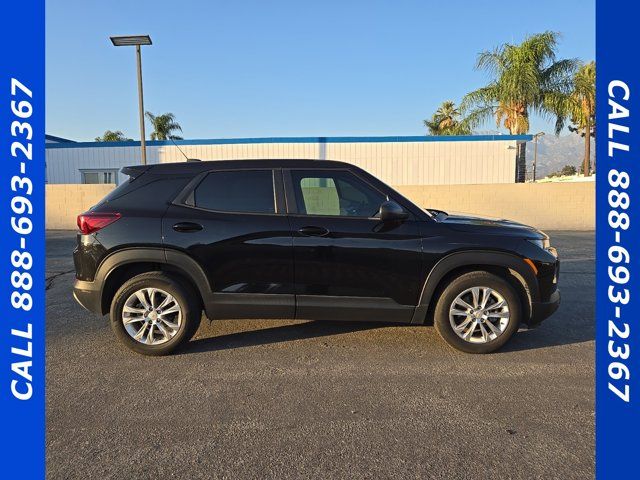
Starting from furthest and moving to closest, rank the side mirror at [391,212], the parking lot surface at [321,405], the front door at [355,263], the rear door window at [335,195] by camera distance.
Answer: the rear door window at [335,195], the front door at [355,263], the side mirror at [391,212], the parking lot surface at [321,405]

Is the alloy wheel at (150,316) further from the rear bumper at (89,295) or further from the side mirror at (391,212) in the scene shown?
Result: the side mirror at (391,212)

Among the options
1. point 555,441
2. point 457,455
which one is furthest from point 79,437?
point 555,441

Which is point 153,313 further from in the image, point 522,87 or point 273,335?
point 522,87

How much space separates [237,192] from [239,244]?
0.53 m

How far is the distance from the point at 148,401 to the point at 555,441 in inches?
109

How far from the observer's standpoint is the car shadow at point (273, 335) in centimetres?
397

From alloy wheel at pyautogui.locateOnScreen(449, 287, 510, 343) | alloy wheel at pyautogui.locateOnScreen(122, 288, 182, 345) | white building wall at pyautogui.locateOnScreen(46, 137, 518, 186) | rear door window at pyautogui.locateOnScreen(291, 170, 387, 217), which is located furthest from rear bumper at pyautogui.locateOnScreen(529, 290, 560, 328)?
white building wall at pyautogui.locateOnScreen(46, 137, 518, 186)

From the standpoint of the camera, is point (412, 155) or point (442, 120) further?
point (442, 120)

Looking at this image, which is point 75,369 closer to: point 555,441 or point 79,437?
point 79,437

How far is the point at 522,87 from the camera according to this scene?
58.2 feet

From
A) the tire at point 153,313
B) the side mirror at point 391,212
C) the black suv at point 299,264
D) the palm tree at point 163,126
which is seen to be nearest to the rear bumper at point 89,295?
the black suv at point 299,264

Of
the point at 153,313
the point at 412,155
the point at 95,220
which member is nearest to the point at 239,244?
the point at 153,313

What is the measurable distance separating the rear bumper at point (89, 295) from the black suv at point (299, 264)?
0.01 m

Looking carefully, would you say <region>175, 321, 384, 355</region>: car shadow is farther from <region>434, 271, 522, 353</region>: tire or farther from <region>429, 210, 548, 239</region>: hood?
<region>429, 210, 548, 239</region>: hood
